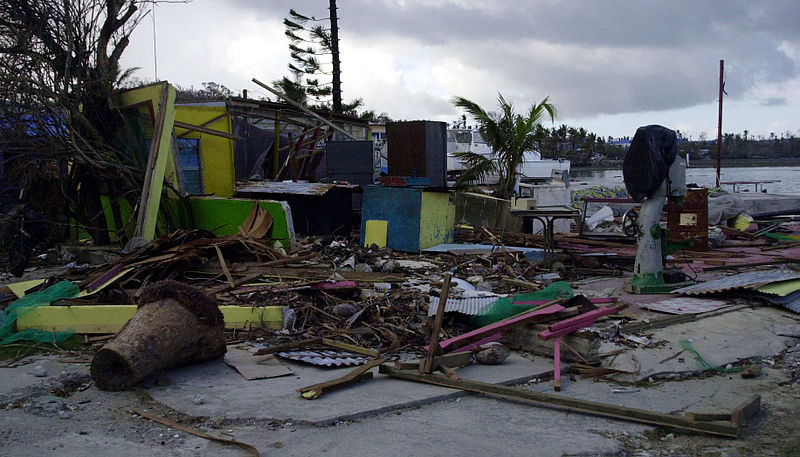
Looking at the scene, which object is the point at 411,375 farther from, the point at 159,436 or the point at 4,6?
the point at 4,6

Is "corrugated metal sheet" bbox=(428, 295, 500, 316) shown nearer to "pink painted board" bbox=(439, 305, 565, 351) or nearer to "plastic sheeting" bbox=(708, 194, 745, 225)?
"pink painted board" bbox=(439, 305, 565, 351)

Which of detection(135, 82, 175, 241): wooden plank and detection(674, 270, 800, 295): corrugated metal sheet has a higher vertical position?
detection(135, 82, 175, 241): wooden plank

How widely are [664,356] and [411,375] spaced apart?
7.41 feet

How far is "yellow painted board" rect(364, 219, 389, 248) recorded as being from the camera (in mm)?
11125

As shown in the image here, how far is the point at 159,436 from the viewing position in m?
3.77

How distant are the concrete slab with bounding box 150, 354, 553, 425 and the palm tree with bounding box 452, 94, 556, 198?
13.0m

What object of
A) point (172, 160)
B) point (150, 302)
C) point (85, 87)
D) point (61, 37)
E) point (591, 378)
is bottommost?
point (591, 378)

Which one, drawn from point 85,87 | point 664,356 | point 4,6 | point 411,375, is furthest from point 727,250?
point 4,6

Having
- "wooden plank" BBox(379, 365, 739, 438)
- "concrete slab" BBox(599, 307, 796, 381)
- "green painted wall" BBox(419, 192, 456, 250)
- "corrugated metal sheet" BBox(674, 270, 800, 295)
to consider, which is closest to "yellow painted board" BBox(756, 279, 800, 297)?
"corrugated metal sheet" BBox(674, 270, 800, 295)

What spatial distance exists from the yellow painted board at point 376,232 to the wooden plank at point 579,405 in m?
6.33

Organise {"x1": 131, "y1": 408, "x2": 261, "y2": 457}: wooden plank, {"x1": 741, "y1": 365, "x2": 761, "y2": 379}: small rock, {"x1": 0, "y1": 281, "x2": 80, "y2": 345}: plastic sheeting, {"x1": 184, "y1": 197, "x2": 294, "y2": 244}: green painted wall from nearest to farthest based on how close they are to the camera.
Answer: {"x1": 131, "y1": 408, "x2": 261, "y2": 457}: wooden plank < {"x1": 741, "y1": 365, "x2": 761, "y2": 379}: small rock < {"x1": 0, "y1": 281, "x2": 80, "y2": 345}: plastic sheeting < {"x1": 184, "y1": 197, "x2": 294, "y2": 244}: green painted wall

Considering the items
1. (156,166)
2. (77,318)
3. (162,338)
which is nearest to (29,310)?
(77,318)

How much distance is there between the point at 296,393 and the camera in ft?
14.7

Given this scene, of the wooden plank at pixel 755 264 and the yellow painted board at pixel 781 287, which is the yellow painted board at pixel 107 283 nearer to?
the yellow painted board at pixel 781 287
